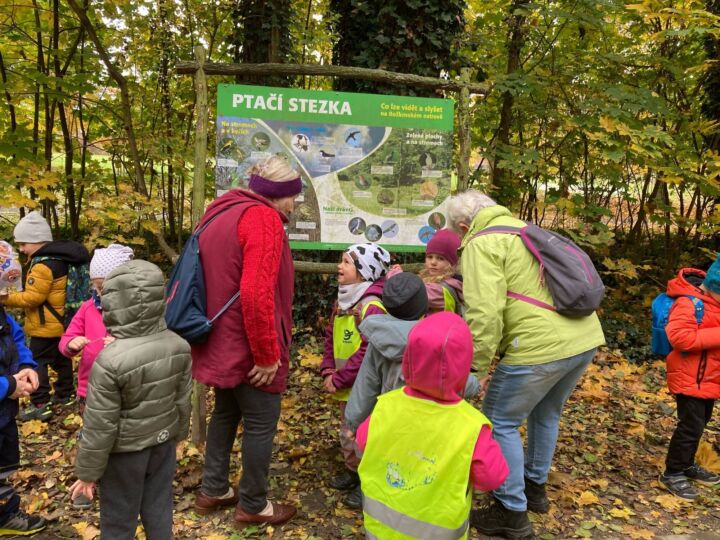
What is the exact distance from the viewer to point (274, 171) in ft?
9.11

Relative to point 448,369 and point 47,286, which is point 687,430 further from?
point 47,286

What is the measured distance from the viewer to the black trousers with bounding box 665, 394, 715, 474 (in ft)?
11.4

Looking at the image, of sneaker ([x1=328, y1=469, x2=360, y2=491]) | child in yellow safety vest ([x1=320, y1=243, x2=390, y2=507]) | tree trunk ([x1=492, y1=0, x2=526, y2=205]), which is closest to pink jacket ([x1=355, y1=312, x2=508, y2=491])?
child in yellow safety vest ([x1=320, y1=243, x2=390, y2=507])

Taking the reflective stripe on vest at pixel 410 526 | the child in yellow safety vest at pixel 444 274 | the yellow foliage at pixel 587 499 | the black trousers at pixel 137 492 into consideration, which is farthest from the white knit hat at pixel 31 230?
the yellow foliage at pixel 587 499

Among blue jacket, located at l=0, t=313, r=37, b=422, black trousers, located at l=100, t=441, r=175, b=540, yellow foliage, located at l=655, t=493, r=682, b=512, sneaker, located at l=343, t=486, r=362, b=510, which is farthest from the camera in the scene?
yellow foliage, located at l=655, t=493, r=682, b=512

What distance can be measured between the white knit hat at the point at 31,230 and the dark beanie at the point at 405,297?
11.9 feet

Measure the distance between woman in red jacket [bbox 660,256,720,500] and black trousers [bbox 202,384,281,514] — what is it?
2.64 metres

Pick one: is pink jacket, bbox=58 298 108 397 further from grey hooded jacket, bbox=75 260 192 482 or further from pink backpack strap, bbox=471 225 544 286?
pink backpack strap, bbox=471 225 544 286

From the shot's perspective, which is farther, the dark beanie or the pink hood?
the dark beanie

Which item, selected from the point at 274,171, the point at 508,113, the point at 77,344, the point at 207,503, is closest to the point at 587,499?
the point at 207,503

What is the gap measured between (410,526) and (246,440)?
1.16 metres

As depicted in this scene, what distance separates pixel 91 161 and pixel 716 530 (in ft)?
31.1

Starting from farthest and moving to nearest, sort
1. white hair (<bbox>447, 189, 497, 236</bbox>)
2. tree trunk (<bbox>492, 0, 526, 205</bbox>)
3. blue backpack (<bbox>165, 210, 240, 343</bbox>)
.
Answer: tree trunk (<bbox>492, 0, 526, 205</bbox>) → white hair (<bbox>447, 189, 497, 236</bbox>) → blue backpack (<bbox>165, 210, 240, 343</bbox>)

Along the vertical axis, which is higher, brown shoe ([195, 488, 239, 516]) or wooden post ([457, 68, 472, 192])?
wooden post ([457, 68, 472, 192])
